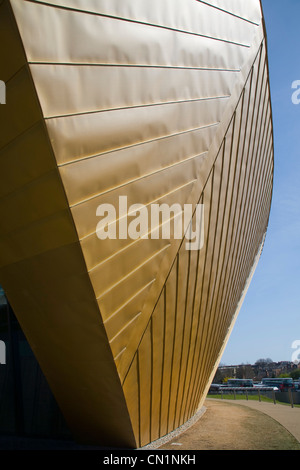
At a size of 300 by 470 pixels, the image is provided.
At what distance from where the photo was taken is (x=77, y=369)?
5594 millimetres

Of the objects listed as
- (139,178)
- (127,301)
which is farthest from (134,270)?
(139,178)

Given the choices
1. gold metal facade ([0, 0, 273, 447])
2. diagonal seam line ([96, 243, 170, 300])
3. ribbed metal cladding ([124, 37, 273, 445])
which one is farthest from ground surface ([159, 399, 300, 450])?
diagonal seam line ([96, 243, 170, 300])

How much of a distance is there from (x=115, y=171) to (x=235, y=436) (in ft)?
26.8

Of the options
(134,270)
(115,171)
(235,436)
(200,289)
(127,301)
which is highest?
(115,171)

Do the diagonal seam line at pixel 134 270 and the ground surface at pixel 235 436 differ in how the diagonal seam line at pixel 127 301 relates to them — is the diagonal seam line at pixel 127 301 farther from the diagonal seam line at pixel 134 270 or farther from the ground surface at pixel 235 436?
the ground surface at pixel 235 436

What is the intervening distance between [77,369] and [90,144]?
12.5 ft

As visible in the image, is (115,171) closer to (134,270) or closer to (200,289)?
(134,270)

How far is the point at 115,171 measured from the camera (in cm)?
429

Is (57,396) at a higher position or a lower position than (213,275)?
lower

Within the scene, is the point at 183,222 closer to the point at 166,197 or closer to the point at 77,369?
the point at 166,197

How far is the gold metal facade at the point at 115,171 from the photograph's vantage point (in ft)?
11.7

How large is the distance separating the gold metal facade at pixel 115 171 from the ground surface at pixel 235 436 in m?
0.97
